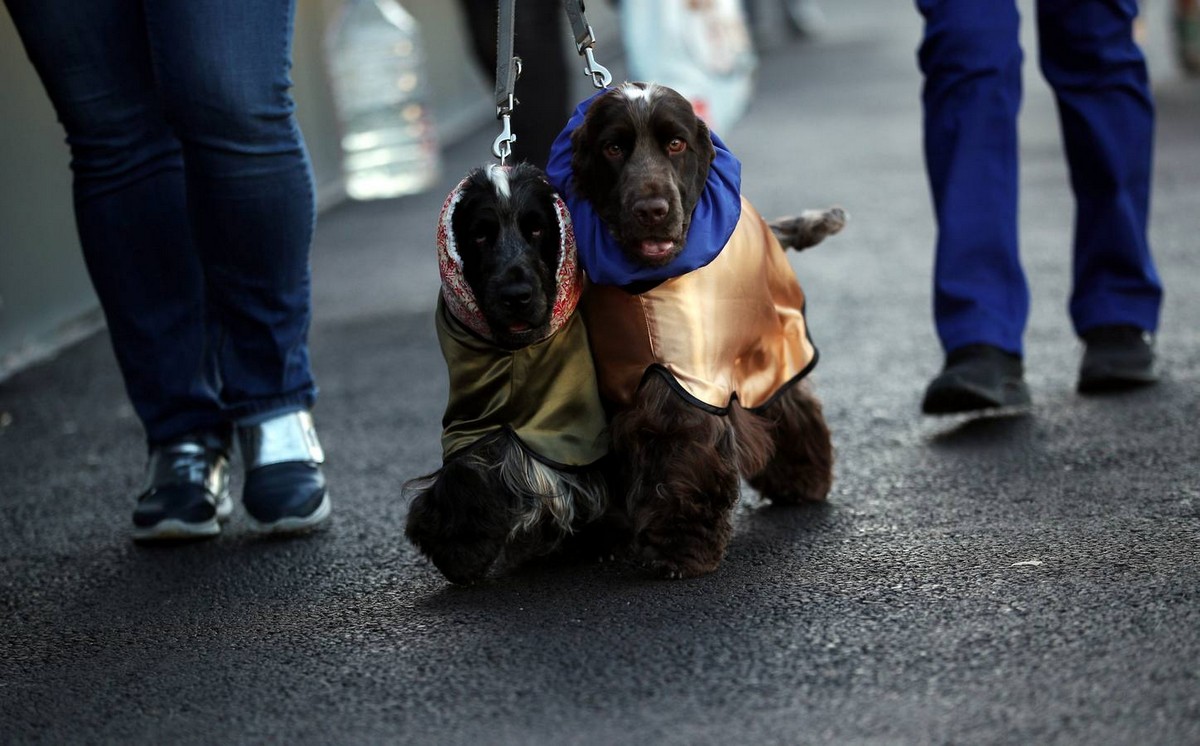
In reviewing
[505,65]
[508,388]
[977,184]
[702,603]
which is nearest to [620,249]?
[508,388]

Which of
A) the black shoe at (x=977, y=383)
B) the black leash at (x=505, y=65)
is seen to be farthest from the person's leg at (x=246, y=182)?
the black shoe at (x=977, y=383)

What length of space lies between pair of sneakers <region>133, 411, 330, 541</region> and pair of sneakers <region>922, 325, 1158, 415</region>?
1.34 meters

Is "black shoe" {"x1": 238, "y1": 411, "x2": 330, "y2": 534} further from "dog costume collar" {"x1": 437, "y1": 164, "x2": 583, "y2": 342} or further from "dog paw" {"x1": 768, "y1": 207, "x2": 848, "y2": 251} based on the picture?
"dog paw" {"x1": 768, "y1": 207, "x2": 848, "y2": 251}

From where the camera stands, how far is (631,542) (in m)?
2.70

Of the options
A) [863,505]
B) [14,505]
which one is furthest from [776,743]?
[14,505]

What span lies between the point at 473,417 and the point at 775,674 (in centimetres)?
73

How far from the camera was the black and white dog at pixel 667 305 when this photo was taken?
2527mm

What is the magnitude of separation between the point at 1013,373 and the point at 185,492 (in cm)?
180

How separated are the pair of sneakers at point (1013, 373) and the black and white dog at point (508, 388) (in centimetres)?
111

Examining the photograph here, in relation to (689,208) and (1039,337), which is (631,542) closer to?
(689,208)

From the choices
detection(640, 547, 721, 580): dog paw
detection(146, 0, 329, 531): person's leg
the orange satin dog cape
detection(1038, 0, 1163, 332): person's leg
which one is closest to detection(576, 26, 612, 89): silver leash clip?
the orange satin dog cape

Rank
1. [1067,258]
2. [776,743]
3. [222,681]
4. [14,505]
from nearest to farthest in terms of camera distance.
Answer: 1. [776,743]
2. [222,681]
3. [14,505]
4. [1067,258]

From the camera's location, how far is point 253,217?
305 centimetres

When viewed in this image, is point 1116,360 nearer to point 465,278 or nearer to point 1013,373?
point 1013,373
